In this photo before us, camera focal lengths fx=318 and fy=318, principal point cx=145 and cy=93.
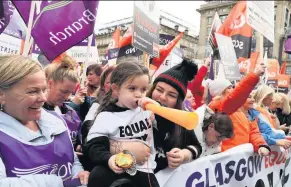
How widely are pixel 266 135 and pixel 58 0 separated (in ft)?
10.6

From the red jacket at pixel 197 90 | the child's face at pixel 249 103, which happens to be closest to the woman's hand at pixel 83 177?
the child's face at pixel 249 103

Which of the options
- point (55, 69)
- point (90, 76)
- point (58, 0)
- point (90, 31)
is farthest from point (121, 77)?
point (58, 0)

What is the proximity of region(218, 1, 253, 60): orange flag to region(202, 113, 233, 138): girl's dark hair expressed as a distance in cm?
390

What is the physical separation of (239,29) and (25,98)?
533 centimetres

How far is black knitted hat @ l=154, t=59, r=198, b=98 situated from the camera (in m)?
2.21

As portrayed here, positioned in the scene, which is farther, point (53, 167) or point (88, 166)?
point (88, 166)

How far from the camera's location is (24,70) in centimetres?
152

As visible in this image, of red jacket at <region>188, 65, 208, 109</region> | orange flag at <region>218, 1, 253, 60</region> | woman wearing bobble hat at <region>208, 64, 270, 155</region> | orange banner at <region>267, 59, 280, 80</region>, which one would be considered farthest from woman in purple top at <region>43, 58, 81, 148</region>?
orange banner at <region>267, 59, 280, 80</region>

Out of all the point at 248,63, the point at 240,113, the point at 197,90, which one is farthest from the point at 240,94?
the point at 248,63

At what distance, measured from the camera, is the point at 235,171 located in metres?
2.59

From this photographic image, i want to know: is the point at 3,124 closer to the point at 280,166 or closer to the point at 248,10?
the point at 280,166

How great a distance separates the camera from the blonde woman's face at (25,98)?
4.99ft

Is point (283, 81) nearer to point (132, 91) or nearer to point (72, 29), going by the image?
point (72, 29)

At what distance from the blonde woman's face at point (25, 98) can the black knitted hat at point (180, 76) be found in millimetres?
933
